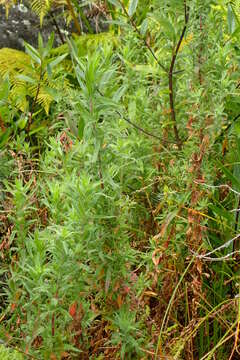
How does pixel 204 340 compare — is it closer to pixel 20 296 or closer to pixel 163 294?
pixel 163 294

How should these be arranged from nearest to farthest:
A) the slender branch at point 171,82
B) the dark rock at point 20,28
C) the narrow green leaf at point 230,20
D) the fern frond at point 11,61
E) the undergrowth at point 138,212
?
the undergrowth at point 138,212 → the slender branch at point 171,82 → the narrow green leaf at point 230,20 → the fern frond at point 11,61 → the dark rock at point 20,28

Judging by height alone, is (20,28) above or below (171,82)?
below

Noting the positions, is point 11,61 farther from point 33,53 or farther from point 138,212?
point 138,212

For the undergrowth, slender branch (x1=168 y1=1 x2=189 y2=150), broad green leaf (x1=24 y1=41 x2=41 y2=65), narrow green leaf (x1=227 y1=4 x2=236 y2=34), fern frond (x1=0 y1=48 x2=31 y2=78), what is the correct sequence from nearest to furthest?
the undergrowth, slender branch (x1=168 y1=1 x2=189 y2=150), narrow green leaf (x1=227 y1=4 x2=236 y2=34), broad green leaf (x1=24 y1=41 x2=41 y2=65), fern frond (x1=0 y1=48 x2=31 y2=78)

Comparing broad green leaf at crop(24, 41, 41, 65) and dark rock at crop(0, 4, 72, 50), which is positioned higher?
broad green leaf at crop(24, 41, 41, 65)

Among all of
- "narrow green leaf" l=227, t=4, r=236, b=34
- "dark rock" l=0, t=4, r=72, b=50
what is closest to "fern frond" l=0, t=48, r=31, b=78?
"dark rock" l=0, t=4, r=72, b=50

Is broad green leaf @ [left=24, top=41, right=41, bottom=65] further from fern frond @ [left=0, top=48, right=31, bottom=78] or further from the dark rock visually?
the dark rock

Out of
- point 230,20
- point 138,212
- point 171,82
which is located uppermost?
point 230,20

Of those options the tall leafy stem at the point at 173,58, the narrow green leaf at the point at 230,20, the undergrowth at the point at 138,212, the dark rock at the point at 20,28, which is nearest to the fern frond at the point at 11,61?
the dark rock at the point at 20,28

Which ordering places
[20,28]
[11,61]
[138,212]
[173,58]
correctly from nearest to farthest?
1. [173,58]
2. [138,212]
3. [11,61]
4. [20,28]

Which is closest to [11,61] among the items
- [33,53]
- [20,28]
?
[20,28]

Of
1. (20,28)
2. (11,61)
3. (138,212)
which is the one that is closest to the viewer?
(138,212)

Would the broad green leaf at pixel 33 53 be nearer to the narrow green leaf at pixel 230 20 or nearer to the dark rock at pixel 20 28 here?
the narrow green leaf at pixel 230 20

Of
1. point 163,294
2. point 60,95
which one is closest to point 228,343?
point 163,294
